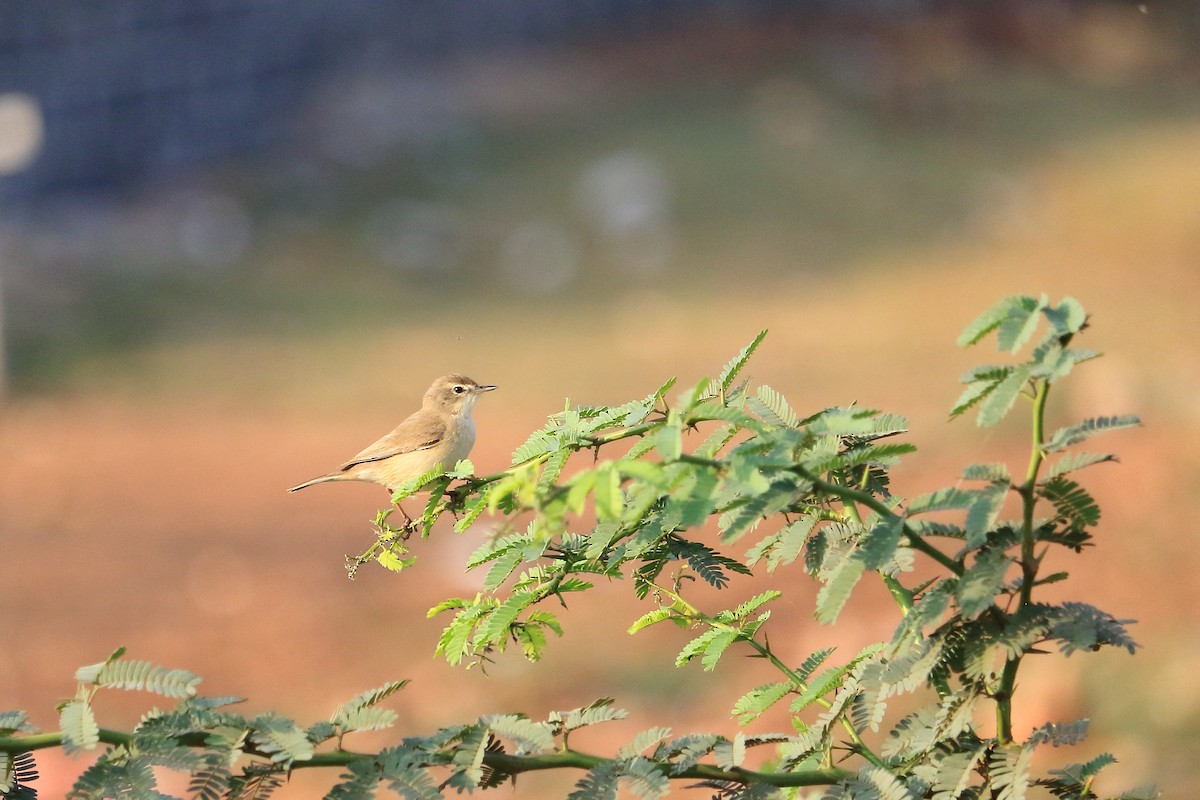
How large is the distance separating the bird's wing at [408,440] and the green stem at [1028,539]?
3086 mm

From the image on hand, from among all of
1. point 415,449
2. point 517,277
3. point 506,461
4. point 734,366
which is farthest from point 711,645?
point 517,277

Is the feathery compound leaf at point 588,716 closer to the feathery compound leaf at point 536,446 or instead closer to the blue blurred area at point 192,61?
the feathery compound leaf at point 536,446

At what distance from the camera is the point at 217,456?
12.3 metres

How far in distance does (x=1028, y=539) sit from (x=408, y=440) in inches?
128

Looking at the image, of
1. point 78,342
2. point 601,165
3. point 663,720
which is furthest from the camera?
point 601,165

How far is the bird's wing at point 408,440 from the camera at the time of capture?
16.6ft

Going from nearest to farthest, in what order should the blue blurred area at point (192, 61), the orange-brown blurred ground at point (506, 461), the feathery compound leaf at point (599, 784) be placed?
the feathery compound leaf at point (599, 784) < the orange-brown blurred ground at point (506, 461) < the blue blurred area at point (192, 61)

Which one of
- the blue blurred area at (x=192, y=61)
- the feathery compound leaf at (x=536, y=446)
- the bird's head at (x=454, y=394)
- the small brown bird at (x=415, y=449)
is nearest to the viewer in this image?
the feathery compound leaf at (x=536, y=446)

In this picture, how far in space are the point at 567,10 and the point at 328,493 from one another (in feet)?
47.5

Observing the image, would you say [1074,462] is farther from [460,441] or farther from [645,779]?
[460,441]

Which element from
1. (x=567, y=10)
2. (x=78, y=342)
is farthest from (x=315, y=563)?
(x=567, y=10)

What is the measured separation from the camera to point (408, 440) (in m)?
5.09

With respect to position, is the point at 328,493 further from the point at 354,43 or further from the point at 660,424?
the point at 354,43

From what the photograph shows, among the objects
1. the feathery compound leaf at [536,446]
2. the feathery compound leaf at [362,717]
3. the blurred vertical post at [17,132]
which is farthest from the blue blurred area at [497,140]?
the feathery compound leaf at [362,717]
